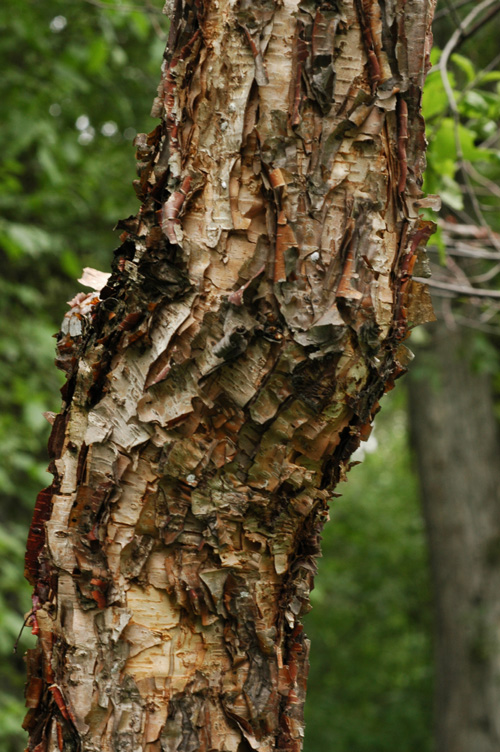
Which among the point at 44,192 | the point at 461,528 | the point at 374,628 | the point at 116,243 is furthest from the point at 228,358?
the point at 374,628

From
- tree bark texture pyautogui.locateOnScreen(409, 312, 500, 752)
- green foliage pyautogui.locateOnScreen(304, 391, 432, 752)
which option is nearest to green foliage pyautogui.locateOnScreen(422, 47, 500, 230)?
tree bark texture pyautogui.locateOnScreen(409, 312, 500, 752)

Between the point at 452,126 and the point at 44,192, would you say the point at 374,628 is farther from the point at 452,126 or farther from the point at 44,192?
the point at 452,126

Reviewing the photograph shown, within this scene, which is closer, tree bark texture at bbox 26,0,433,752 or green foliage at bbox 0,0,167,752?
tree bark texture at bbox 26,0,433,752

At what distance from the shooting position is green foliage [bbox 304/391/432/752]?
37.2ft

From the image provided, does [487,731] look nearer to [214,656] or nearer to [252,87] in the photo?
[214,656]

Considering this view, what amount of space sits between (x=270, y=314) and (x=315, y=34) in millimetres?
409

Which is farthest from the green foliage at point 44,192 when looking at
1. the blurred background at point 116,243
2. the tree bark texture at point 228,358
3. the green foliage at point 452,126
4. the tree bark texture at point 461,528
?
the tree bark texture at point 461,528

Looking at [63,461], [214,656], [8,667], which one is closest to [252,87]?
[63,461]

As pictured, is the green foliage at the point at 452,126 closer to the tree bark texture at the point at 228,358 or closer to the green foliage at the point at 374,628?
the tree bark texture at the point at 228,358

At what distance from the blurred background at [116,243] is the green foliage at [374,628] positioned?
584 millimetres

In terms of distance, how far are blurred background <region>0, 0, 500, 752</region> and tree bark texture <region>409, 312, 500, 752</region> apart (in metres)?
0.01

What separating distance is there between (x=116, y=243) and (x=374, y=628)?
9120 millimetres

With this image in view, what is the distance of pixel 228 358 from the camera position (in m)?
1.09

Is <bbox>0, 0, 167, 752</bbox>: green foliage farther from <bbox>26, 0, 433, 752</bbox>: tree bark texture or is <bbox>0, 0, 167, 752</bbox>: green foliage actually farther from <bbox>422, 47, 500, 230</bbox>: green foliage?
<bbox>26, 0, 433, 752</bbox>: tree bark texture
